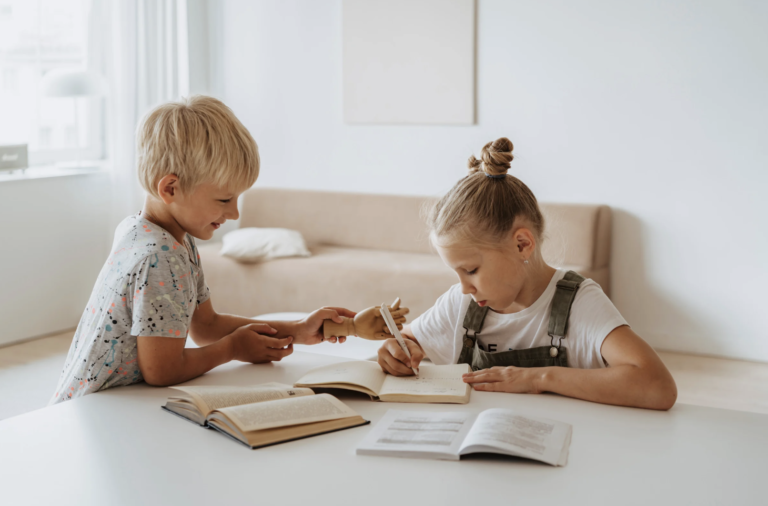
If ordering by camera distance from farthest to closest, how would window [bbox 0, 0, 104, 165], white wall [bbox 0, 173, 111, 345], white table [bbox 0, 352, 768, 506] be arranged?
window [bbox 0, 0, 104, 165], white wall [bbox 0, 173, 111, 345], white table [bbox 0, 352, 768, 506]

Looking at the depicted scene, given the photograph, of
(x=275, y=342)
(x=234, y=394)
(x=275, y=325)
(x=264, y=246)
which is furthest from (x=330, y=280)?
(x=234, y=394)

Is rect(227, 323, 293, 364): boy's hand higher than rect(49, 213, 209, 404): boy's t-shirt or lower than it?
lower

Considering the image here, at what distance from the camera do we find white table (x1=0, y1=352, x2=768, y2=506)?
0.95m

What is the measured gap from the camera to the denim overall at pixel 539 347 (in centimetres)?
147

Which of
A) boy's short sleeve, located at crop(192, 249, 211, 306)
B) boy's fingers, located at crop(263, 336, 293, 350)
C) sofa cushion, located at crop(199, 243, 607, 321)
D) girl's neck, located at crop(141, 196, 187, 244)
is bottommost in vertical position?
sofa cushion, located at crop(199, 243, 607, 321)

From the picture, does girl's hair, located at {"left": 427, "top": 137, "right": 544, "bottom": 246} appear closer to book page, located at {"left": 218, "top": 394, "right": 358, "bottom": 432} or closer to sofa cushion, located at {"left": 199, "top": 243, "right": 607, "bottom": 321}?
book page, located at {"left": 218, "top": 394, "right": 358, "bottom": 432}

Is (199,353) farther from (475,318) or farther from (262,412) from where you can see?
(475,318)

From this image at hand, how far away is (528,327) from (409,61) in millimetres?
2756

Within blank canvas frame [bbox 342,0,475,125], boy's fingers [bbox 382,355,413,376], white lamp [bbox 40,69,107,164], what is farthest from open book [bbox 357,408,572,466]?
white lamp [bbox 40,69,107,164]

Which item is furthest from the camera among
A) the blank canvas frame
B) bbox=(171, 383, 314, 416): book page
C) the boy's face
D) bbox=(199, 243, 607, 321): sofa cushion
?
the blank canvas frame

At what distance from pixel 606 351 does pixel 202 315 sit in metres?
0.91

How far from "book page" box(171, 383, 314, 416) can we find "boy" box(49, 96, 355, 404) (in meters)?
0.14

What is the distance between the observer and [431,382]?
1.40m

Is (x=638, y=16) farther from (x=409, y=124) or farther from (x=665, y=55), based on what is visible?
(x=409, y=124)
